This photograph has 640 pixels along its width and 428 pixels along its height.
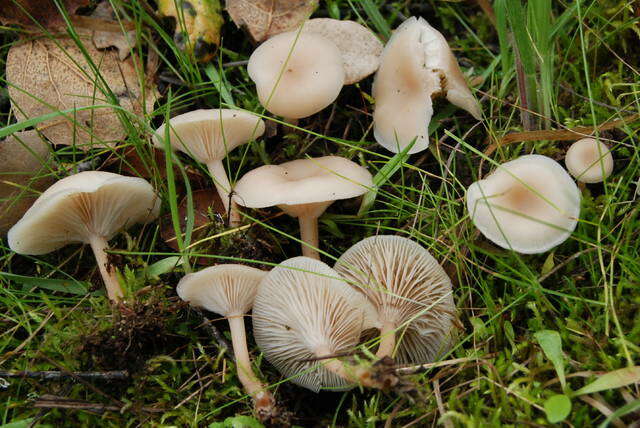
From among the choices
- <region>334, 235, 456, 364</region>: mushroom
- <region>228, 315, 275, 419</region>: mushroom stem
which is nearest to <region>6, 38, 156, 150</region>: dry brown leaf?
<region>228, 315, 275, 419</region>: mushroom stem

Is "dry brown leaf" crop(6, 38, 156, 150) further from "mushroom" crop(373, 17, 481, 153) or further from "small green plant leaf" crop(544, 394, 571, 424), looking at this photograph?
"small green plant leaf" crop(544, 394, 571, 424)

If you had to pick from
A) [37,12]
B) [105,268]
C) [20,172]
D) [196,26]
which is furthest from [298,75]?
[37,12]

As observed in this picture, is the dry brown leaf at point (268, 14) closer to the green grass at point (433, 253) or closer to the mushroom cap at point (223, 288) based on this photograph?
the green grass at point (433, 253)

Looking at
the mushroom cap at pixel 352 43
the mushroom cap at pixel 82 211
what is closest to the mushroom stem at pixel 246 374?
the mushroom cap at pixel 82 211

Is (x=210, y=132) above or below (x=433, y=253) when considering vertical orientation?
above

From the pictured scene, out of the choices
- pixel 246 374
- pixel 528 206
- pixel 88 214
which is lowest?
pixel 246 374

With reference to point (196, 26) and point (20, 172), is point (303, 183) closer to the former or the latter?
point (196, 26)

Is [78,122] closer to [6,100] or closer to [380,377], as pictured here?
[6,100]
